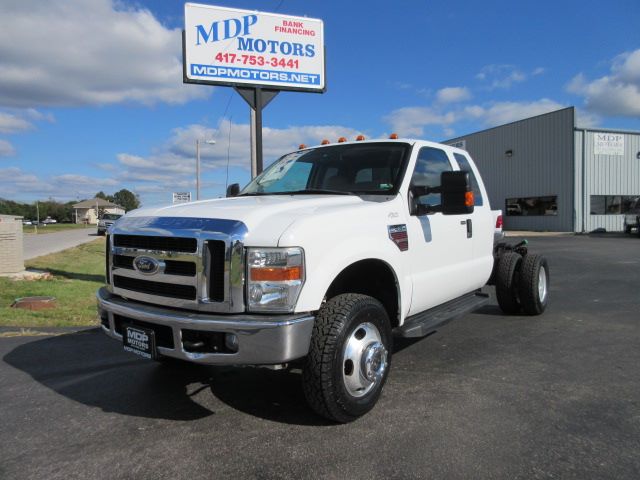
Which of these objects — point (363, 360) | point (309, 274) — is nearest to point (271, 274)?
point (309, 274)

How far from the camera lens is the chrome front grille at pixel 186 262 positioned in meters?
2.90

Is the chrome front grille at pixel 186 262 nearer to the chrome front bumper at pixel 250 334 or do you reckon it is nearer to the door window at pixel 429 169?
the chrome front bumper at pixel 250 334

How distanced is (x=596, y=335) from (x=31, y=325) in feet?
22.2

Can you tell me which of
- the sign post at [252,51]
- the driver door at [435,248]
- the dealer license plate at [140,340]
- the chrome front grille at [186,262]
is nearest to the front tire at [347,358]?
the chrome front grille at [186,262]

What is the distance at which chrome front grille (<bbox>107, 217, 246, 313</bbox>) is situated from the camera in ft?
9.52

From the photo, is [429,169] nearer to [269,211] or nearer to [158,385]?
[269,211]

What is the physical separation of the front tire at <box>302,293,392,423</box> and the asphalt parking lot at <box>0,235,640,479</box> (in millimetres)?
182

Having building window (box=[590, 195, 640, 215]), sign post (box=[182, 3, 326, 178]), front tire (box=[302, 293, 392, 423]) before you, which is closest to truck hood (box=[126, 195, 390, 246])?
→ front tire (box=[302, 293, 392, 423])

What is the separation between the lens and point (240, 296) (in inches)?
114

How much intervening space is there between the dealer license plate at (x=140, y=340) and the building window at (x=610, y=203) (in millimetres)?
30716

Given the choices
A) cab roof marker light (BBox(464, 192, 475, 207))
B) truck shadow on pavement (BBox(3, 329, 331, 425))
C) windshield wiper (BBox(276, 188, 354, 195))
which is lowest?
truck shadow on pavement (BBox(3, 329, 331, 425))

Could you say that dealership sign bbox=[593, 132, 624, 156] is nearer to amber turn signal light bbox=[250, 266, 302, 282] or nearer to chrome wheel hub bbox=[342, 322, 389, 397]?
chrome wheel hub bbox=[342, 322, 389, 397]

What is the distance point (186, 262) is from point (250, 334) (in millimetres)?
630

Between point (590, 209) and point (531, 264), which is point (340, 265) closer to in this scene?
point (531, 264)
